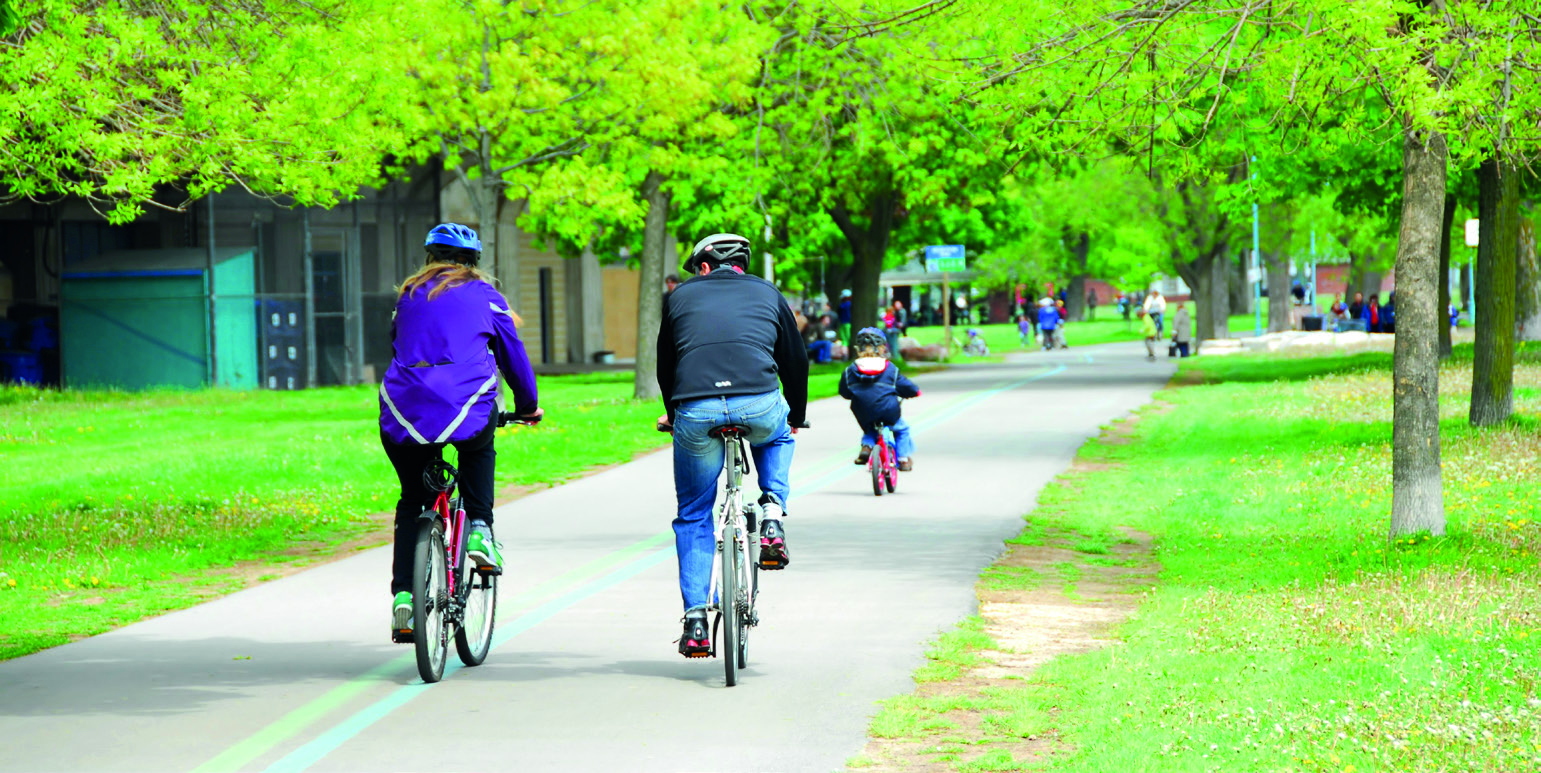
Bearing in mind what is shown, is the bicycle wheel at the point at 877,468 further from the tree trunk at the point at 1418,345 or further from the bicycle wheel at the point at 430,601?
the bicycle wheel at the point at 430,601

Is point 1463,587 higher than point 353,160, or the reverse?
point 353,160

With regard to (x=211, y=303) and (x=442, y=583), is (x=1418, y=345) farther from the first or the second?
(x=211, y=303)

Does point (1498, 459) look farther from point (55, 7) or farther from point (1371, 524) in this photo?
point (55, 7)

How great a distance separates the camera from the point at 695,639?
291 inches

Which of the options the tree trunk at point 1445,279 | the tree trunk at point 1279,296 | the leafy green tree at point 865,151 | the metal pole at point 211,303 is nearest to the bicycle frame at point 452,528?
the leafy green tree at point 865,151

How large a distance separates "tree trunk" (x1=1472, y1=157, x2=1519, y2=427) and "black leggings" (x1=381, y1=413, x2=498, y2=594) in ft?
42.4

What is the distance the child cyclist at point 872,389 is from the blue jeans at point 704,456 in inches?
301

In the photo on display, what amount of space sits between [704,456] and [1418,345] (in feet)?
17.8

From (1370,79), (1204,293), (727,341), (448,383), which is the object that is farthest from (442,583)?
(1204,293)

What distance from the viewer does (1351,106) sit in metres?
13.1

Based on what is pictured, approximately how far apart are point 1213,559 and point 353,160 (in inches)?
440

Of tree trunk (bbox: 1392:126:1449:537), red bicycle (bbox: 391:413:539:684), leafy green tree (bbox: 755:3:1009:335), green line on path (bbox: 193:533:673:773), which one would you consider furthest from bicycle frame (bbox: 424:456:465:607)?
leafy green tree (bbox: 755:3:1009:335)

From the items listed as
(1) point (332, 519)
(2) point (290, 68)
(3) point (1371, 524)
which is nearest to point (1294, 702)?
(3) point (1371, 524)

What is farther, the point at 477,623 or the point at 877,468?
the point at 877,468
